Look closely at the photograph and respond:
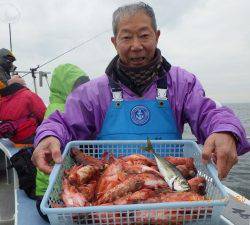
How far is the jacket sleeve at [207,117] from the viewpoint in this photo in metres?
2.52

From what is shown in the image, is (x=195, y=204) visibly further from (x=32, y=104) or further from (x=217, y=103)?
(x=32, y=104)

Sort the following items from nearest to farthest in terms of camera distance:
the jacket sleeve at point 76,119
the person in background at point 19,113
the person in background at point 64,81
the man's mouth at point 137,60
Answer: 1. the jacket sleeve at point 76,119
2. the man's mouth at point 137,60
3. the person in background at point 64,81
4. the person in background at point 19,113

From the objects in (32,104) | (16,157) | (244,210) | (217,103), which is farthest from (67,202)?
(32,104)

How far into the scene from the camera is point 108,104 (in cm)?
330

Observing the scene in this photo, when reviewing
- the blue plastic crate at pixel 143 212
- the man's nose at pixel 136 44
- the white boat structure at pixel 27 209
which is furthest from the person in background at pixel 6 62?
the blue plastic crate at pixel 143 212

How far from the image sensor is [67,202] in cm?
216

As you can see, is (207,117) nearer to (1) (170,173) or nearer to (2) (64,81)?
(1) (170,173)

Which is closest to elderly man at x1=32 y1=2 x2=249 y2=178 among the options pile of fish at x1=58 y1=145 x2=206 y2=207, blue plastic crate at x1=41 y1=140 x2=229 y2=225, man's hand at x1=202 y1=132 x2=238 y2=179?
pile of fish at x1=58 y1=145 x2=206 y2=207

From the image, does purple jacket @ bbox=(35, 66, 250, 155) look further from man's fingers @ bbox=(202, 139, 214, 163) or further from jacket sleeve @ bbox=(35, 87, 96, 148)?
man's fingers @ bbox=(202, 139, 214, 163)

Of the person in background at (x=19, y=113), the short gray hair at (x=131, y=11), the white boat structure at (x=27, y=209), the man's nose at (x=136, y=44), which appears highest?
the short gray hair at (x=131, y=11)

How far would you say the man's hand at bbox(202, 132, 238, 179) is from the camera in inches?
88.9

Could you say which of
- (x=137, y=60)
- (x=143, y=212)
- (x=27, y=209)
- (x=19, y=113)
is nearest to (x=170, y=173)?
(x=143, y=212)

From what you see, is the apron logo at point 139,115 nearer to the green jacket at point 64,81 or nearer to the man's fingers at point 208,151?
the man's fingers at point 208,151

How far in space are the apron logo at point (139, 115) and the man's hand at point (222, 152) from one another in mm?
860
